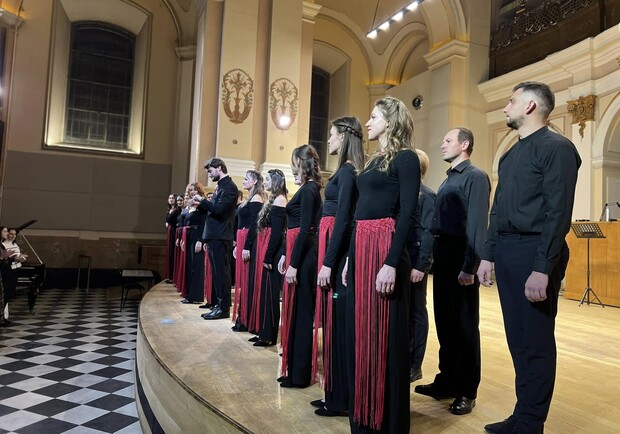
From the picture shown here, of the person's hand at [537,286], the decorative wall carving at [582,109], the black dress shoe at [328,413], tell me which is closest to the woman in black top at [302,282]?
the black dress shoe at [328,413]

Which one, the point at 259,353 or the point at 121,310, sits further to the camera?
the point at 121,310

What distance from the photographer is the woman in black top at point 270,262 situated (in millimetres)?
3244

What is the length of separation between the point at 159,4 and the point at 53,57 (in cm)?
262

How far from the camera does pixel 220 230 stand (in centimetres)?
434

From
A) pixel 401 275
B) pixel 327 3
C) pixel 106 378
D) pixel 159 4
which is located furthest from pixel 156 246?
pixel 401 275

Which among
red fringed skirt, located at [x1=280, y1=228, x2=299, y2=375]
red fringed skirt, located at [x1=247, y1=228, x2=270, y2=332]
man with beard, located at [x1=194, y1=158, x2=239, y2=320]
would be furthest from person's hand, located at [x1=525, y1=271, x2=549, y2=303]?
man with beard, located at [x1=194, y1=158, x2=239, y2=320]

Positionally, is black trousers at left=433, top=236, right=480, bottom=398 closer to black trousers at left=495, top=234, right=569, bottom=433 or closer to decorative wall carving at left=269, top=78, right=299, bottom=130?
black trousers at left=495, top=234, right=569, bottom=433

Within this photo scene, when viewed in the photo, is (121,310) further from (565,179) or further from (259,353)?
(565,179)

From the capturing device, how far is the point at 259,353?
10.4 feet

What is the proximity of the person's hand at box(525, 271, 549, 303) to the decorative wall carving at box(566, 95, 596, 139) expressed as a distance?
7.77 metres

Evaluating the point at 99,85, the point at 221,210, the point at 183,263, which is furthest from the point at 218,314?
the point at 99,85

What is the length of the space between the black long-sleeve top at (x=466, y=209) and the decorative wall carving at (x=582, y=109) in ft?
23.0

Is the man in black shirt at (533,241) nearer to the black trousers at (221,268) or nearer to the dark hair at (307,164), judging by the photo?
the dark hair at (307,164)

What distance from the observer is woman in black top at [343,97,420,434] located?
1.73 meters
